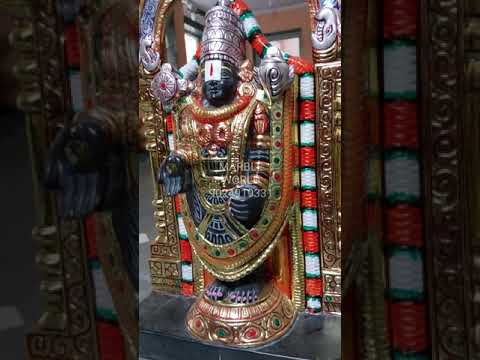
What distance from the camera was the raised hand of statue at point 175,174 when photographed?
4.97 feet

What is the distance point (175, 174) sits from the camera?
4.97 ft

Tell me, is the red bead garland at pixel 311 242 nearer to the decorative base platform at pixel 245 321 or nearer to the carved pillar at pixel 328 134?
the carved pillar at pixel 328 134

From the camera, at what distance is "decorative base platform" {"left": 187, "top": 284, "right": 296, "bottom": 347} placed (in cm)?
150

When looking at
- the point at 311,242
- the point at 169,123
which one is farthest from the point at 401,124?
the point at 169,123

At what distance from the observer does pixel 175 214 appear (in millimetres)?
1779

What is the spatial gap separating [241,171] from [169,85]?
444 mm

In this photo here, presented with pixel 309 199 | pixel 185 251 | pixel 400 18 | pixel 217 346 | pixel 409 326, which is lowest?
pixel 217 346

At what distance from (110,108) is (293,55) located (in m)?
0.85

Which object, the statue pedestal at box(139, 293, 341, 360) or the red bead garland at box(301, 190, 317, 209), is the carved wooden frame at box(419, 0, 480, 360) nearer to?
the statue pedestal at box(139, 293, 341, 360)

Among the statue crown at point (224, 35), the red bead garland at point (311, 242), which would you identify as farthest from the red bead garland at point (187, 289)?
the statue crown at point (224, 35)

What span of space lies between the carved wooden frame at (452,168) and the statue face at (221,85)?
0.90 metres

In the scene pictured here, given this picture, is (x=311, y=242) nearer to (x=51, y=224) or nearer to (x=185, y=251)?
(x=185, y=251)

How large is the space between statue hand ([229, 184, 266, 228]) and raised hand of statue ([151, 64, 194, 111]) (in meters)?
0.44

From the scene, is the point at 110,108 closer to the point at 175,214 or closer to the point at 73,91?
the point at 73,91
